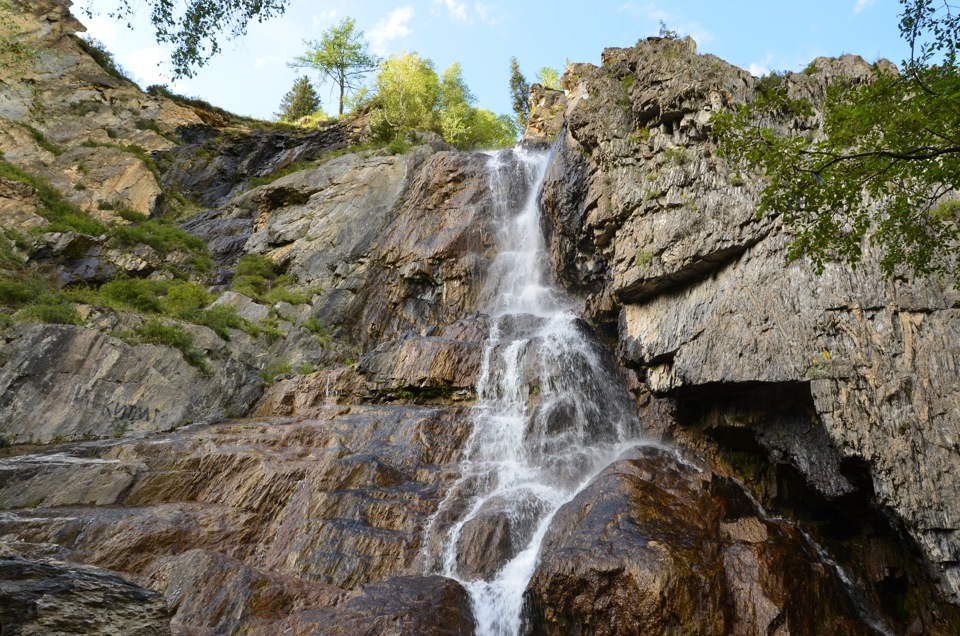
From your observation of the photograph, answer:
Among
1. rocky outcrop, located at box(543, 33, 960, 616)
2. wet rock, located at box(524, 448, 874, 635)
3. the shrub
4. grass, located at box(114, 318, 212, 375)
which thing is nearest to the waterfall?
wet rock, located at box(524, 448, 874, 635)

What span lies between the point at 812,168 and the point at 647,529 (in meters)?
5.77

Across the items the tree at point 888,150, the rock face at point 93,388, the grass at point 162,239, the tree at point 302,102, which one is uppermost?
the tree at point 302,102

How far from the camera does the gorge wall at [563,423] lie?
24.0 feet

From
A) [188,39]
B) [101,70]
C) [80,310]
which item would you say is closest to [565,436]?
[188,39]

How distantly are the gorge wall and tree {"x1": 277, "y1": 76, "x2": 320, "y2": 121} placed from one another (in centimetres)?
2937

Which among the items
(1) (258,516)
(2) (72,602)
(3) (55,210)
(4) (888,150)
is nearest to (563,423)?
(1) (258,516)

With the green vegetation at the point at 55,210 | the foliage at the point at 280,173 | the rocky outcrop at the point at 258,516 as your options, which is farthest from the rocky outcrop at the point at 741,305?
the foliage at the point at 280,173

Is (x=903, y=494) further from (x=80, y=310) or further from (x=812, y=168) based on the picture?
(x=80, y=310)

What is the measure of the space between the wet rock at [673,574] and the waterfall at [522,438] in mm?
Result: 889

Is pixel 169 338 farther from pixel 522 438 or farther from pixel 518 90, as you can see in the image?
pixel 518 90

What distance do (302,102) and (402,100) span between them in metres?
18.4

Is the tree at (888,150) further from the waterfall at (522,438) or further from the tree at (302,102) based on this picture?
the tree at (302,102)

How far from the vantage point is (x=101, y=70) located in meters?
32.3

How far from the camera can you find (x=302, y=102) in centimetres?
4738
